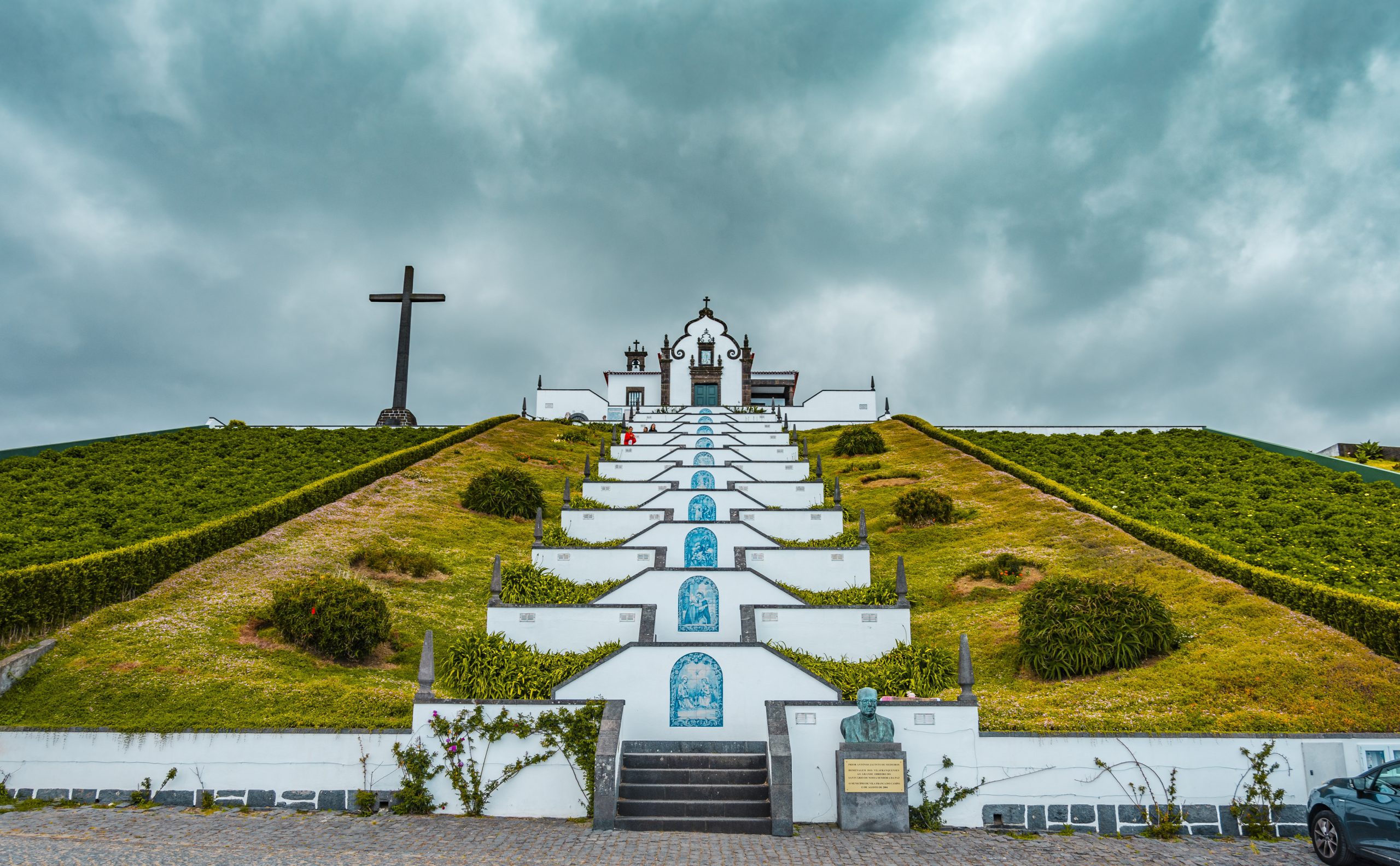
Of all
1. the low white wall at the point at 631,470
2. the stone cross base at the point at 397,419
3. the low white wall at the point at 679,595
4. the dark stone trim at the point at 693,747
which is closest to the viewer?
the dark stone trim at the point at 693,747

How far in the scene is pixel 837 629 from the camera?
15383 mm

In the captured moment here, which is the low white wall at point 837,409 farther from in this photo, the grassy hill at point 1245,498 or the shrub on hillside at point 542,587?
the shrub on hillside at point 542,587

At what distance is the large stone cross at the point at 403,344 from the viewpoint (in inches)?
1517

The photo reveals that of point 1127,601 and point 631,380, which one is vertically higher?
point 631,380

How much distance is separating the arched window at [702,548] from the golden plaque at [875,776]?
351 inches

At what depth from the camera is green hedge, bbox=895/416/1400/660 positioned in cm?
1310

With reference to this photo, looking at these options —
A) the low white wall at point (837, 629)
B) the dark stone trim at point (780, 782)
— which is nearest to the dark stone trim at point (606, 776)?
the dark stone trim at point (780, 782)

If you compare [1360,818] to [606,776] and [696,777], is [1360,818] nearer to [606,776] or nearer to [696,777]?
[696,777]

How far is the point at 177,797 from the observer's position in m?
11.0

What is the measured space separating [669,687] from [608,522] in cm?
940

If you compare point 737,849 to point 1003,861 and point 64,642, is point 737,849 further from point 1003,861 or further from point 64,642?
point 64,642

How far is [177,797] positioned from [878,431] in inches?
1393

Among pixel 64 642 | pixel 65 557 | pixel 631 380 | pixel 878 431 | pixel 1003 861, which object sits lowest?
pixel 1003 861

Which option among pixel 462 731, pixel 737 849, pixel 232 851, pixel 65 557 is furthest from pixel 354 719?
pixel 65 557
